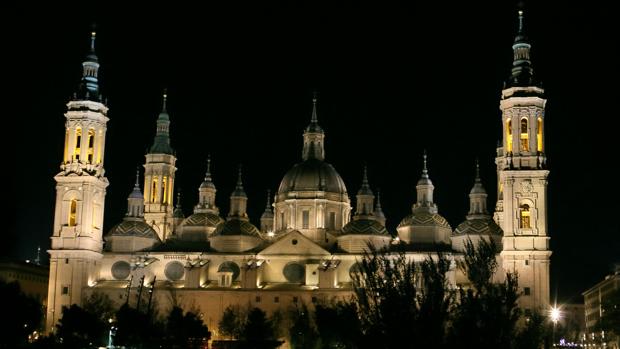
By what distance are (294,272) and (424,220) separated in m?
11.8

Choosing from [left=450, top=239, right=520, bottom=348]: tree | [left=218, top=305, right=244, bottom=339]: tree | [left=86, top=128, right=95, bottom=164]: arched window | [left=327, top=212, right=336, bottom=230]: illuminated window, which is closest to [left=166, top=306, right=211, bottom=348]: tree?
[left=218, top=305, right=244, bottom=339]: tree

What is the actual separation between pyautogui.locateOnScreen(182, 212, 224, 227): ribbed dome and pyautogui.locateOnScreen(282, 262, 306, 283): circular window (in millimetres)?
10160

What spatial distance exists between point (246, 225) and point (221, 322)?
12919mm

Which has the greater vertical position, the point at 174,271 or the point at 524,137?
the point at 524,137

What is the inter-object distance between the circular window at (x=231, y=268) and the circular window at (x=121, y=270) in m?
8.02

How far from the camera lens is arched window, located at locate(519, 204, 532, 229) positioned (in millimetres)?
72812

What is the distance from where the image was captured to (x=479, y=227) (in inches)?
3059

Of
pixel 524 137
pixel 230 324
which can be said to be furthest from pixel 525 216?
pixel 230 324

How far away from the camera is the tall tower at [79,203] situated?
259 feet

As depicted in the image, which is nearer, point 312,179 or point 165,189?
point 312,179

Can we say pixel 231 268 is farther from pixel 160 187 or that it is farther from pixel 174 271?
pixel 160 187

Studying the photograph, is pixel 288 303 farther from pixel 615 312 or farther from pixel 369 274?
pixel 369 274

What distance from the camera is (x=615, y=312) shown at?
64.5 meters

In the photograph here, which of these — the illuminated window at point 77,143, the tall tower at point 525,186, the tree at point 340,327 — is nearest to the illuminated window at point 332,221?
the tall tower at point 525,186
